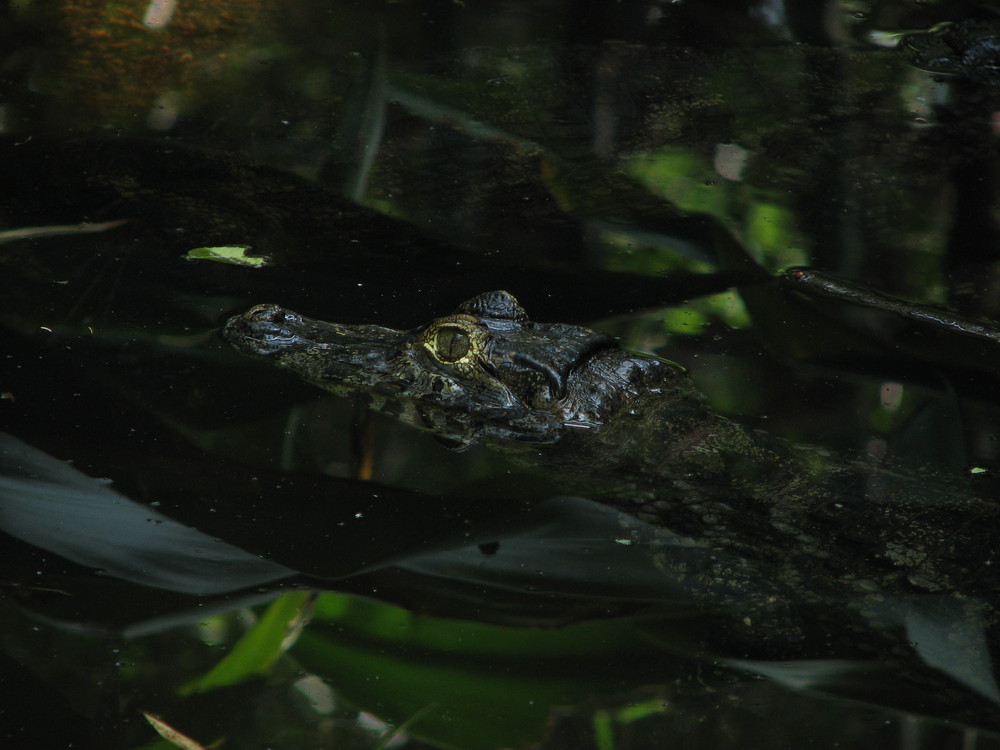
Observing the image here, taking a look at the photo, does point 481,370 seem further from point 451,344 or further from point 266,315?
point 266,315

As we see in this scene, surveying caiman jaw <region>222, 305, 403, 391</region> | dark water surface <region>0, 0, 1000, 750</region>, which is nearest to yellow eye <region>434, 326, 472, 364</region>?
caiman jaw <region>222, 305, 403, 391</region>

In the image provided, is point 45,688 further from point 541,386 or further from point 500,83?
point 500,83

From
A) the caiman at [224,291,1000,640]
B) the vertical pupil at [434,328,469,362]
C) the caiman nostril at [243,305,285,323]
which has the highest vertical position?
the vertical pupil at [434,328,469,362]

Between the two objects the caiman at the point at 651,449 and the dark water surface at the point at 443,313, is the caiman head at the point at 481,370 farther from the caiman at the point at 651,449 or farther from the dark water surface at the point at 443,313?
the dark water surface at the point at 443,313

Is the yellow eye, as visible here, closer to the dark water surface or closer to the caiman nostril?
the dark water surface

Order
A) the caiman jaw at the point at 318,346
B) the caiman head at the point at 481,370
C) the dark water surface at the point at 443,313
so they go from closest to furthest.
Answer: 1. the dark water surface at the point at 443,313
2. the caiman head at the point at 481,370
3. the caiman jaw at the point at 318,346

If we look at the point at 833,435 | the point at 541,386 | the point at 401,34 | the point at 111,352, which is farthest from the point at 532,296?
the point at 401,34

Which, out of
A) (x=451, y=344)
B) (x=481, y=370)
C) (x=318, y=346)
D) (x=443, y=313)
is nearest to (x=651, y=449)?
(x=481, y=370)

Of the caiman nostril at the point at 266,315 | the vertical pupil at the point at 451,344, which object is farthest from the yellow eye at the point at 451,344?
the caiman nostril at the point at 266,315
